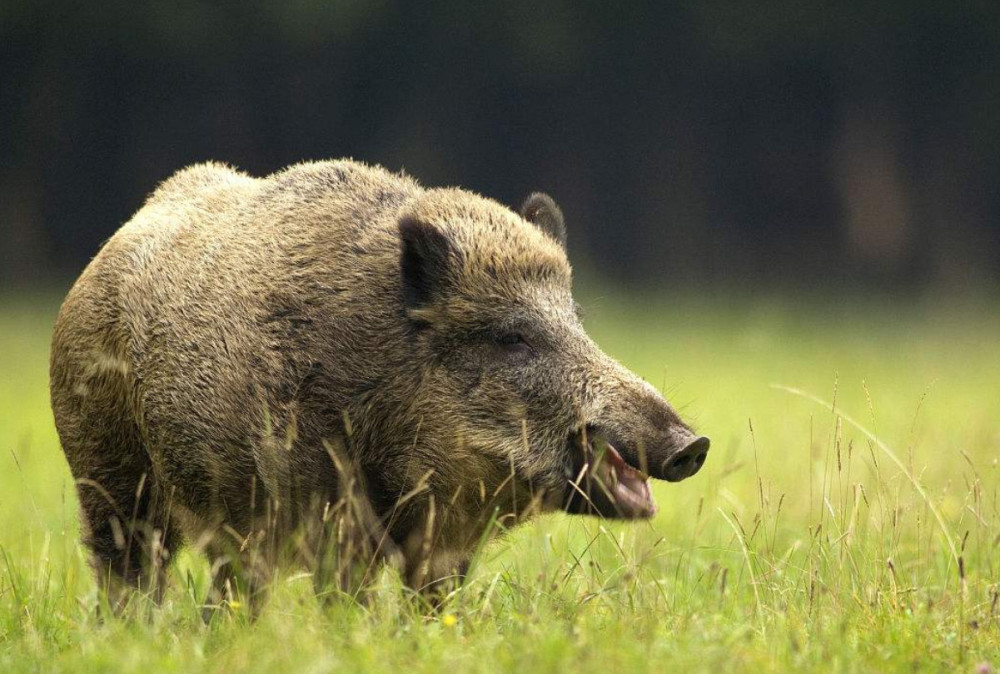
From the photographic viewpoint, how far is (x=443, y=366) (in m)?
4.88

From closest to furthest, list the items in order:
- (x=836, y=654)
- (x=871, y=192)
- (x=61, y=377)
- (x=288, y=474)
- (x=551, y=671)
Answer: (x=551, y=671), (x=836, y=654), (x=288, y=474), (x=61, y=377), (x=871, y=192)

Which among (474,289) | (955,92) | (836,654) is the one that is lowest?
(836,654)

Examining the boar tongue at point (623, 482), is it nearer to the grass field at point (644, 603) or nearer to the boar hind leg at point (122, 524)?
the grass field at point (644, 603)

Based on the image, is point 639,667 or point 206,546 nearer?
point 639,667

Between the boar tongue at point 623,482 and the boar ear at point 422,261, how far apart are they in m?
0.82

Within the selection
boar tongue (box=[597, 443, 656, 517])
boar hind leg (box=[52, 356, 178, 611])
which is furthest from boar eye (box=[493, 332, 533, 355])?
boar hind leg (box=[52, 356, 178, 611])

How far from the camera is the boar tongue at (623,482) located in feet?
15.1

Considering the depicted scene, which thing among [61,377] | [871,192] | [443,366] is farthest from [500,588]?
[871,192]

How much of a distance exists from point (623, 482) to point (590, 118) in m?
23.7

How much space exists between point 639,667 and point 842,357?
1274cm

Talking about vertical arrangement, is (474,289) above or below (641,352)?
above

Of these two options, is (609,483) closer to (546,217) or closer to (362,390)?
(362,390)

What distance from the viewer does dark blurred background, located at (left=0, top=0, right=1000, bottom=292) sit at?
24.9m

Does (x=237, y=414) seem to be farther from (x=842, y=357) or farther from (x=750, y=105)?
(x=750, y=105)
